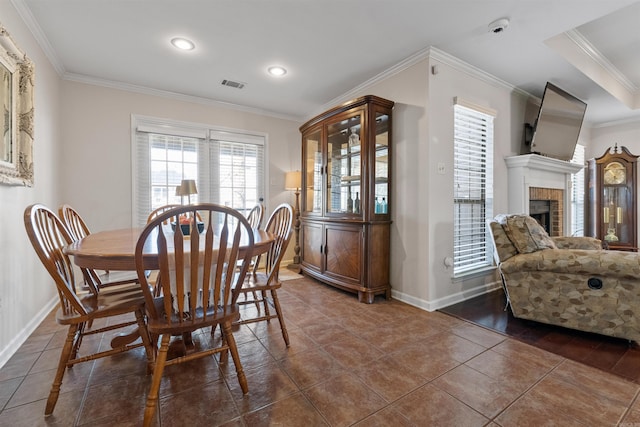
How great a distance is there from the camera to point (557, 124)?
3.51 m

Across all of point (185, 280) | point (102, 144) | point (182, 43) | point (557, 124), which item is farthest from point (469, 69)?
point (102, 144)

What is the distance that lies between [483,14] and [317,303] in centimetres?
280

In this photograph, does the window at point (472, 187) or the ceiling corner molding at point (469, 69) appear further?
the window at point (472, 187)

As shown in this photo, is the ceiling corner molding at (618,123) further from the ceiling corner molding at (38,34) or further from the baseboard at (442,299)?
the ceiling corner molding at (38,34)

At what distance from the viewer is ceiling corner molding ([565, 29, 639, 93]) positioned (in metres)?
2.73

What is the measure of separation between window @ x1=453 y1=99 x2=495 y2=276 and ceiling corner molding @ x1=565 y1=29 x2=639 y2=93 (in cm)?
93

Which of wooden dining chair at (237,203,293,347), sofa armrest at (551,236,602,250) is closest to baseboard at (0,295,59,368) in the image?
wooden dining chair at (237,203,293,347)

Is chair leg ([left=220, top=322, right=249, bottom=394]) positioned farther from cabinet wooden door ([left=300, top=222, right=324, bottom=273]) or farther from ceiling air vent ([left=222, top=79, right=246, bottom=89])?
ceiling air vent ([left=222, top=79, right=246, bottom=89])

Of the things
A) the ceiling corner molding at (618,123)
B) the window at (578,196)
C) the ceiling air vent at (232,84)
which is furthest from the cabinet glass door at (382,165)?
the ceiling corner molding at (618,123)

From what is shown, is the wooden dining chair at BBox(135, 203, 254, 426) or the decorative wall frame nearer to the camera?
the wooden dining chair at BBox(135, 203, 254, 426)

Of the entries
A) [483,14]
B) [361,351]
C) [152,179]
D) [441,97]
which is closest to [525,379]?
[361,351]

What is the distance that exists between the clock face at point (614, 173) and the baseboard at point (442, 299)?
325 cm

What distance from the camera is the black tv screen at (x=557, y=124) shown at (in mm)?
3266

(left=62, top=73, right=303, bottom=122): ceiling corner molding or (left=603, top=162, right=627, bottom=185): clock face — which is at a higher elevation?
(left=62, top=73, right=303, bottom=122): ceiling corner molding
